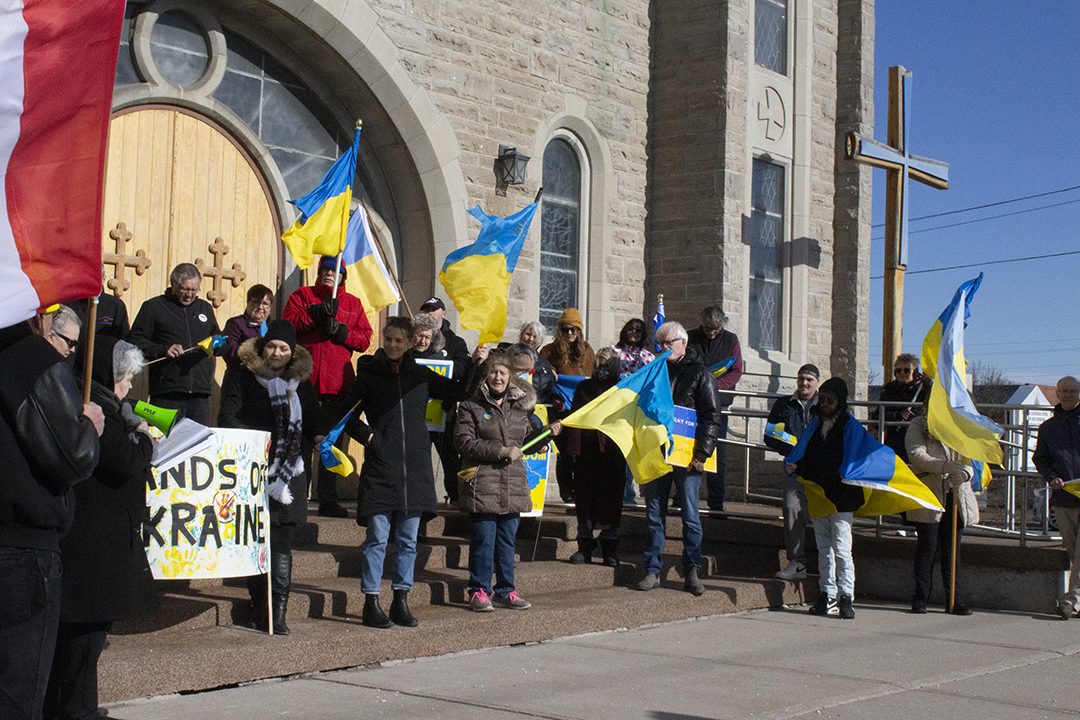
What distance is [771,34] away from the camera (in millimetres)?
16062

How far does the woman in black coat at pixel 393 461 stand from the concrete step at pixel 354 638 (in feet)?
0.75

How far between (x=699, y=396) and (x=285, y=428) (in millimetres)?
3453

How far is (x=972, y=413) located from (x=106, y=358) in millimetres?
6206

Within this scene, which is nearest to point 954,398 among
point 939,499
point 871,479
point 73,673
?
point 939,499

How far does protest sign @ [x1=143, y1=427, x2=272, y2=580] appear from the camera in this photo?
696 centimetres

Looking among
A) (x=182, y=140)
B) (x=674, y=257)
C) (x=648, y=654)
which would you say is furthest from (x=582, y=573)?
(x=674, y=257)

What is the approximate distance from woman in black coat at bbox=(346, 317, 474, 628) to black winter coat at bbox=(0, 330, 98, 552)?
143 inches

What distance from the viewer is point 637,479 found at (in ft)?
30.9

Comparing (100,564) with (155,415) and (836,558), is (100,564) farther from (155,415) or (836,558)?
(836,558)

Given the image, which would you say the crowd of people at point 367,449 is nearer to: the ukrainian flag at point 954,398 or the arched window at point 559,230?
the ukrainian flag at point 954,398

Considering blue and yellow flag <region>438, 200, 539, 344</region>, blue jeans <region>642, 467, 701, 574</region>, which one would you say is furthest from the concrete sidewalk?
blue and yellow flag <region>438, 200, 539, 344</region>

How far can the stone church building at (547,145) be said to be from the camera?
442 inches

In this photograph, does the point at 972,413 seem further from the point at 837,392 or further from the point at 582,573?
the point at 582,573

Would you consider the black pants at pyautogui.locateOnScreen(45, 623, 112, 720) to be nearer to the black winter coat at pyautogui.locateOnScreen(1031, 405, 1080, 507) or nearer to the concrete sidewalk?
the concrete sidewalk
